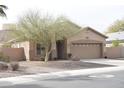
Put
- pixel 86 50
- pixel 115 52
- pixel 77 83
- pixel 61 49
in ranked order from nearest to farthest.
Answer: pixel 77 83
pixel 61 49
pixel 86 50
pixel 115 52

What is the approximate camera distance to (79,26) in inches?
1262

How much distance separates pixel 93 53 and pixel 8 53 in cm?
1166

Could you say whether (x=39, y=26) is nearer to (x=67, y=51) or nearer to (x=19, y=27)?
(x=19, y=27)

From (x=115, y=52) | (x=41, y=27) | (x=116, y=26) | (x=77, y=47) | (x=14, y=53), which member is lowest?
(x=115, y=52)

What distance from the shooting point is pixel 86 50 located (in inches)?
1415

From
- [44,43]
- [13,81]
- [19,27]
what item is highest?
[19,27]

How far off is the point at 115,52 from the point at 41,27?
53.8 ft

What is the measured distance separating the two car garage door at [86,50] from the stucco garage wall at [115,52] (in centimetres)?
170

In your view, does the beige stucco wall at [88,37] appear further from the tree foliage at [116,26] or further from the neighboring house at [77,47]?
the tree foliage at [116,26]

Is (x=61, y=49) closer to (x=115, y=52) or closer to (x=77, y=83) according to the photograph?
(x=115, y=52)

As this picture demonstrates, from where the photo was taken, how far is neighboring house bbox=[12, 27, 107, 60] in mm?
32531

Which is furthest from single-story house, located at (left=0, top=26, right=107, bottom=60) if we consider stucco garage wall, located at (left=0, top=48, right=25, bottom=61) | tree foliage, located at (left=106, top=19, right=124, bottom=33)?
tree foliage, located at (left=106, top=19, right=124, bottom=33)

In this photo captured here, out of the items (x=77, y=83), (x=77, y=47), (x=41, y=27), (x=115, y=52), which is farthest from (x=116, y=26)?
(x=77, y=83)

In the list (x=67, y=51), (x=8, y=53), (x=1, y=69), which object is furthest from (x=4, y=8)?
(x=67, y=51)
